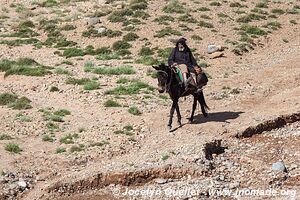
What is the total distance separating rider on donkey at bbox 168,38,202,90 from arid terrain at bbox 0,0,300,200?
1.64 meters

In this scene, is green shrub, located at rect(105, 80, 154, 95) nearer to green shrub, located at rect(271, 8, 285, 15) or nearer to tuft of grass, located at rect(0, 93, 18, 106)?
tuft of grass, located at rect(0, 93, 18, 106)

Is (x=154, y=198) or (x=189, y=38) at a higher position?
(x=154, y=198)

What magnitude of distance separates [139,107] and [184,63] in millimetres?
3497

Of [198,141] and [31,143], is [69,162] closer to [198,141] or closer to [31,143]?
[31,143]

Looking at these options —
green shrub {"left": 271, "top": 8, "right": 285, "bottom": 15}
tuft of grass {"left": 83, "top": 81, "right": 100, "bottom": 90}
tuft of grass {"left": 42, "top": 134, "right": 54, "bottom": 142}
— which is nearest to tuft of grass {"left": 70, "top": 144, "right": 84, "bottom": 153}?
tuft of grass {"left": 42, "top": 134, "right": 54, "bottom": 142}

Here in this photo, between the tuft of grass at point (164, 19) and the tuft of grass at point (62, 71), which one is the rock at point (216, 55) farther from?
the tuft of grass at point (62, 71)

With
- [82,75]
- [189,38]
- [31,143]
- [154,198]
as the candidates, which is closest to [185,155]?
[154,198]

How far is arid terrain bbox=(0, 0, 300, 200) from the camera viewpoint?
13.8m

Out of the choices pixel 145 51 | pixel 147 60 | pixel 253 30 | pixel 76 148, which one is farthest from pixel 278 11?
pixel 76 148

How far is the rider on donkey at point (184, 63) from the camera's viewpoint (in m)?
17.2

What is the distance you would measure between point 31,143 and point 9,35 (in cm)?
1980

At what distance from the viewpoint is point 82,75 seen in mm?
25203

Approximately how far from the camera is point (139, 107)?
20.2 metres

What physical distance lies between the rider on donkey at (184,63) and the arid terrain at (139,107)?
5.37 ft
